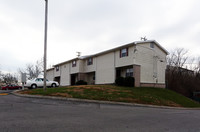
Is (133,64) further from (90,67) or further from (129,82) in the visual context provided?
(90,67)

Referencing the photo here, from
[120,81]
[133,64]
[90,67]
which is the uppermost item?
[90,67]

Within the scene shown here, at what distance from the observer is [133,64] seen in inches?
829

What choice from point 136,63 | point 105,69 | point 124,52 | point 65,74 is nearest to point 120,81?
point 136,63

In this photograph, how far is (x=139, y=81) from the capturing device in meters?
21.4

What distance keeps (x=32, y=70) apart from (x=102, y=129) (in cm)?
6072

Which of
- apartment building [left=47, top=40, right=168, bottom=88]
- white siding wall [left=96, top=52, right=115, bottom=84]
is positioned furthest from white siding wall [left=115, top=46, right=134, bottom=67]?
white siding wall [left=96, top=52, right=115, bottom=84]

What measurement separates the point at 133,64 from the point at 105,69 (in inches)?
220

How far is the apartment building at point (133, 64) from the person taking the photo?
21.5 meters

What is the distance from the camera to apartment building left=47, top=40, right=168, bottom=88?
21.5m

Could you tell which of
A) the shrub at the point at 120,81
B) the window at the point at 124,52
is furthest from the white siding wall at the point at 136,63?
the shrub at the point at 120,81

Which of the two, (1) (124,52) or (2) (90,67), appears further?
(2) (90,67)

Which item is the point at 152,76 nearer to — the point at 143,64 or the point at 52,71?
the point at 143,64

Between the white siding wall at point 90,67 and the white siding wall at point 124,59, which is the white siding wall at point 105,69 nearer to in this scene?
the white siding wall at point 90,67

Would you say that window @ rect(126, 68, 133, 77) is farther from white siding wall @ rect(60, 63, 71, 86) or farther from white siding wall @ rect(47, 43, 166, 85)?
white siding wall @ rect(60, 63, 71, 86)
